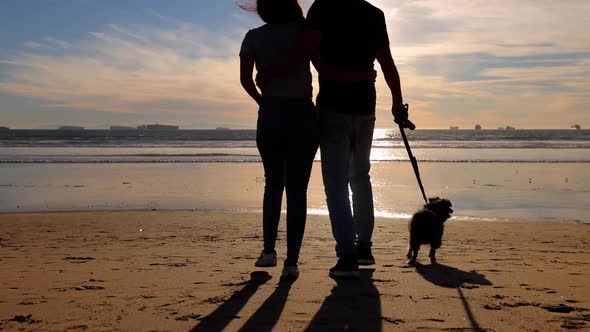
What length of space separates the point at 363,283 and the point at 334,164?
2.83ft

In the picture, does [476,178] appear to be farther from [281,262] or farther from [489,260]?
[281,262]

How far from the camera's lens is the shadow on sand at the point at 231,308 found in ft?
9.85

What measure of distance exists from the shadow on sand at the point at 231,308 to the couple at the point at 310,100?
0.23 metres

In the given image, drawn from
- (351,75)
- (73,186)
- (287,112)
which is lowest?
(73,186)

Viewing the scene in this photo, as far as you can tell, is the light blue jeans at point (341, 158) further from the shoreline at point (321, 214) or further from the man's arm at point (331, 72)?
the shoreline at point (321, 214)

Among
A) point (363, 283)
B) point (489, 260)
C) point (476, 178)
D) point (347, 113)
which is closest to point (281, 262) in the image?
point (363, 283)

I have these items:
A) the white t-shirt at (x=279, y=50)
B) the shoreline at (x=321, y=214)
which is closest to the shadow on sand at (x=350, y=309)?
the white t-shirt at (x=279, y=50)

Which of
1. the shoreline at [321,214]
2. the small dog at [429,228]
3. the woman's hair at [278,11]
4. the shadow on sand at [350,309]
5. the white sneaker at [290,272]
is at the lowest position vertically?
the shoreline at [321,214]

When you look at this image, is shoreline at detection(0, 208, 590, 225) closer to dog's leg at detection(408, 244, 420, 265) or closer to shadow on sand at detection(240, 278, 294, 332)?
dog's leg at detection(408, 244, 420, 265)

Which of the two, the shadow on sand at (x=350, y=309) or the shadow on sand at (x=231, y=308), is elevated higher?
the shadow on sand at (x=350, y=309)

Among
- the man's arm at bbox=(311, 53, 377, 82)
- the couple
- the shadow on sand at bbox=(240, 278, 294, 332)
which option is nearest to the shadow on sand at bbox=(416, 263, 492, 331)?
the couple

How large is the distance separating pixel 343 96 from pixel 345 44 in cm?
39

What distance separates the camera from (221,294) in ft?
12.0

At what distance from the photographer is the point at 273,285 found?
12.7 ft
